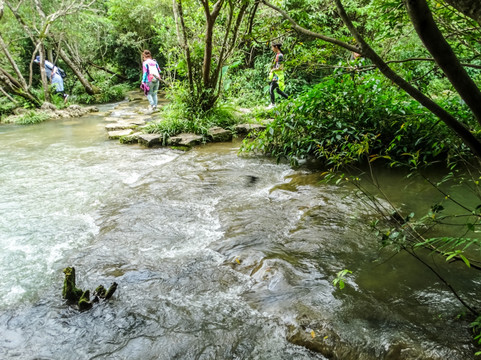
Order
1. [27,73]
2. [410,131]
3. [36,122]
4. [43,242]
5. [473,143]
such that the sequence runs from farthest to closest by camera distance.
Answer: [27,73] < [36,122] < [410,131] < [43,242] < [473,143]

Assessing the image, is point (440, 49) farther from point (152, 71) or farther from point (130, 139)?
point (152, 71)

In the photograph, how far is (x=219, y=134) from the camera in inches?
292

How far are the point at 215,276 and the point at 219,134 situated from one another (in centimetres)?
510

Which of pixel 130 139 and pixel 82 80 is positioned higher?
pixel 82 80

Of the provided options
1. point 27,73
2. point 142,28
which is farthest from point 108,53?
point 27,73

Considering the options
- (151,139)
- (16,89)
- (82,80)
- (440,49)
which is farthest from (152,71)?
(440,49)

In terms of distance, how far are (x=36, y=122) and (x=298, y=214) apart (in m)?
11.1

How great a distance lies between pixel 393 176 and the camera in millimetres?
4453

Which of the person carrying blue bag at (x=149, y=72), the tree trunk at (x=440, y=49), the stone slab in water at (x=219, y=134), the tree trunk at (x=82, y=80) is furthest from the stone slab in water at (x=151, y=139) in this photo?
the tree trunk at (x=82, y=80)

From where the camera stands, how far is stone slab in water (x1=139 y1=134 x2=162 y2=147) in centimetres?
729

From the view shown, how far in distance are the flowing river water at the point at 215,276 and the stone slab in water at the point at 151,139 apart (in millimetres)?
2528

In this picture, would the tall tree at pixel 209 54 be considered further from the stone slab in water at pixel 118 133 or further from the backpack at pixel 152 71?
the backpack at pixel 152 71

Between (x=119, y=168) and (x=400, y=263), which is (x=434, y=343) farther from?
(x=119, y=168)

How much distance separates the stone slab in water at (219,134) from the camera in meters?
7.39
